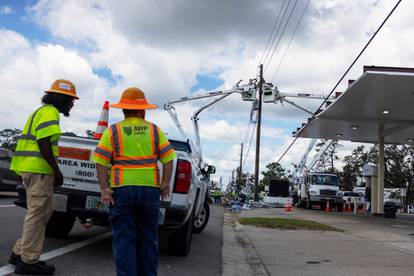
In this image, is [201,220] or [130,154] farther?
[201,220]

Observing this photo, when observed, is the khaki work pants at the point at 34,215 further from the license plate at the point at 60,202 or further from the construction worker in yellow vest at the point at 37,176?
the license plate at the point at 60,202

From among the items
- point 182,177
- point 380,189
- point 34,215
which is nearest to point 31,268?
point 34,215

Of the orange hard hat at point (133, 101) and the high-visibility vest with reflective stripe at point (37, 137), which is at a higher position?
the orange hard hat at point (133, 101)

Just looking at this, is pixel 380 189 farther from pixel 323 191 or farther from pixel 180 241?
pixel 180 241

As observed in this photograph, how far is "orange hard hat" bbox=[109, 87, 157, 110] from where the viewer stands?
4.30m

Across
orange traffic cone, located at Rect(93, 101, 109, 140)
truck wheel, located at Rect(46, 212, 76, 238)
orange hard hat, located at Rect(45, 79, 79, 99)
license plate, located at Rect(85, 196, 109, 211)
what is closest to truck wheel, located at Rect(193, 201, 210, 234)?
truck wheel, located at Rect(46, 212, 76, 238)

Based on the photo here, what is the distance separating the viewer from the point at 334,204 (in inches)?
1353

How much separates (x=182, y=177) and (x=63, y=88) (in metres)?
1.88

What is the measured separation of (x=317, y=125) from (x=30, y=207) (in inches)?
957

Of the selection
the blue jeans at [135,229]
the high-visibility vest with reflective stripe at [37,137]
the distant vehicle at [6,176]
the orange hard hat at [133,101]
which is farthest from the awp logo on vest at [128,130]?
the distant vehicle at [6,176]

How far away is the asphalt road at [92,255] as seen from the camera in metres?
5.58

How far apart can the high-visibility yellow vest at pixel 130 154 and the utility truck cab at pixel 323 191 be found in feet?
102

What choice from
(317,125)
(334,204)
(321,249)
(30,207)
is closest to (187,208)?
(30,207)

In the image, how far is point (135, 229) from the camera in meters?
4.12
